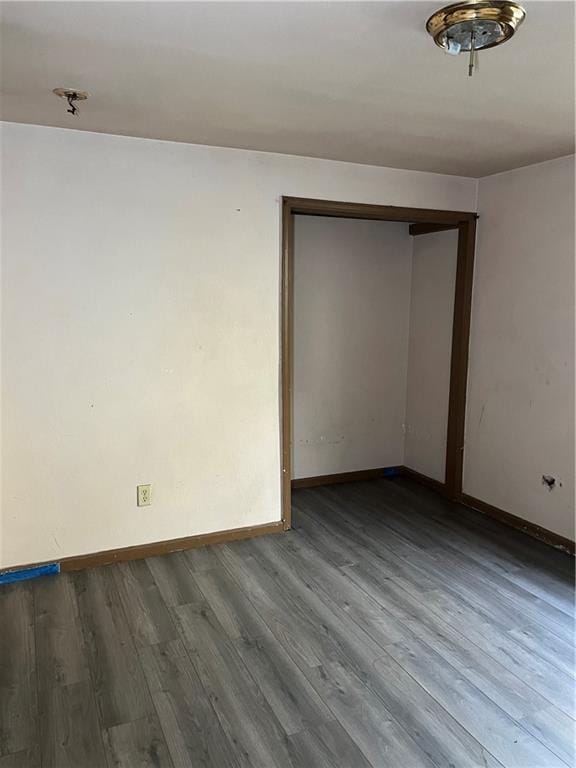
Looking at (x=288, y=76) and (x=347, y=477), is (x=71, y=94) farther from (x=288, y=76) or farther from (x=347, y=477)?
(x=347, y=477)

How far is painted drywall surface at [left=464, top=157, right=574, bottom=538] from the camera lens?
10.7 ft

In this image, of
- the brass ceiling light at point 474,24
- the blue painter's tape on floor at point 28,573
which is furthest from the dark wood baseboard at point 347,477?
the brass ceiling light at point 474,24

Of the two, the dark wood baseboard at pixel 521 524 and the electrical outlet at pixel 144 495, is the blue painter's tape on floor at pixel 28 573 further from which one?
the dark wood baseboard at pixel 521 524

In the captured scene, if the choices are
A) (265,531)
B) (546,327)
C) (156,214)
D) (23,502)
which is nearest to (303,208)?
(156,214)

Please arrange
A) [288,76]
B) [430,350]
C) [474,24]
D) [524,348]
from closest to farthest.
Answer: [474,24]
[288,76]
[524,348]
[430,350]

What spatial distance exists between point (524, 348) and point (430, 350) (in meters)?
0.94

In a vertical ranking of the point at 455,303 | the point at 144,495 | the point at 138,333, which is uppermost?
the point at 455,303

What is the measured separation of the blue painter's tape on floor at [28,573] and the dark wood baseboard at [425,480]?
272cm

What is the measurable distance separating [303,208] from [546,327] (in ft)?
5.31

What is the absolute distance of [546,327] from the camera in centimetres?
339

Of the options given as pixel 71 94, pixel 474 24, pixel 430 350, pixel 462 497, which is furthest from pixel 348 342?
pixel 474 24

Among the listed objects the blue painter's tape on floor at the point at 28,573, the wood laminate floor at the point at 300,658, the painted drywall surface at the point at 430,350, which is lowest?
the wood laminate floor at the point at 300,658

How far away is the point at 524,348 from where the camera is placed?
354 centimetres

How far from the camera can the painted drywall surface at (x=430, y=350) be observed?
13.8ft
